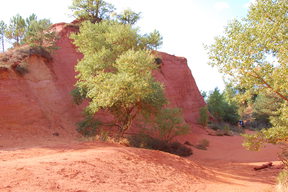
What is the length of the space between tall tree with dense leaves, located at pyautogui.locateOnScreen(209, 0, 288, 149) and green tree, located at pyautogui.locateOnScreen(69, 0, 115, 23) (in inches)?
733


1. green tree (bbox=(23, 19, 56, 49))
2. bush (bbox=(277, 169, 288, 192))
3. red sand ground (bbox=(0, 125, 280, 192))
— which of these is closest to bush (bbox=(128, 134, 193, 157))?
red sand ground (bbox=(0, 125, 280, 192))

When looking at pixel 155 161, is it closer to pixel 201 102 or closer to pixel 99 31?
pixel 99 31

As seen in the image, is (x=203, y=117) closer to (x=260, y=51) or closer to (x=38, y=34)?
(x=38, y=34)

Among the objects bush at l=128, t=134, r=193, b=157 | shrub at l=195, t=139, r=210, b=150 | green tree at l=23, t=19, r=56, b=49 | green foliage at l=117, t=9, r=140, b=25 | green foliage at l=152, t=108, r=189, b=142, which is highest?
green foliage at l=117, t=9, r=140, b=25

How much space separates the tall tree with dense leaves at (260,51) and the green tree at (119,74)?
4.31 metres

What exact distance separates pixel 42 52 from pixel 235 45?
51.5ft

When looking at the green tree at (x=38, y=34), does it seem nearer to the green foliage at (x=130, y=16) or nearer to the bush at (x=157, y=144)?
the green foliage at (x=130, y=16)

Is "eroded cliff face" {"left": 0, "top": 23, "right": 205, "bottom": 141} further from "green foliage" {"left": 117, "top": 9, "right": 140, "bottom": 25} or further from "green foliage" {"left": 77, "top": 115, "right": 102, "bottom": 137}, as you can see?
"green foliage" {"left": 117, "top": 9, "right": 140, "bottom": 25}

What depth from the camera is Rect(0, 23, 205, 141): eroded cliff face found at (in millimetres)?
14555

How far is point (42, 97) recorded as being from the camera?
17.4m

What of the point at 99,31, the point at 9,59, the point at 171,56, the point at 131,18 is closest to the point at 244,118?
the point at 171,56

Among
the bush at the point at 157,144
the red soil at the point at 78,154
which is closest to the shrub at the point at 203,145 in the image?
the red soil at the point at 78,154

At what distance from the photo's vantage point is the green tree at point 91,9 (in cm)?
2416

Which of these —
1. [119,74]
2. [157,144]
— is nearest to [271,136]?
[119,74]
